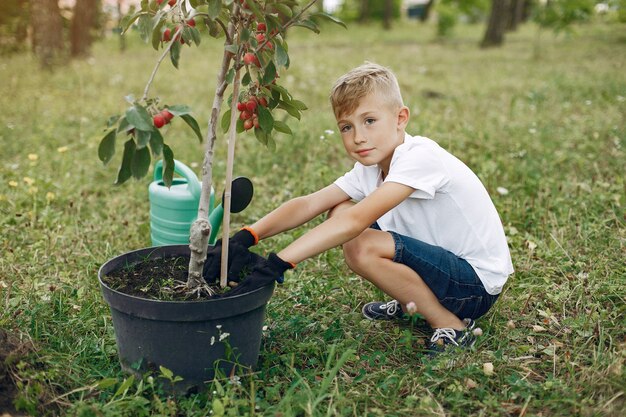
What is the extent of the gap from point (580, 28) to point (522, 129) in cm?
1391

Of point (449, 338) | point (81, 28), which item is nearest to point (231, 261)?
point (449, 338)

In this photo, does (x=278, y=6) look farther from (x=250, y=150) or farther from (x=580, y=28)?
(x=580, y=28)

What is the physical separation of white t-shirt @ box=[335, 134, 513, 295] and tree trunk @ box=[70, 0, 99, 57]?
9.00 m

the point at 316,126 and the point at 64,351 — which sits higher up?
the point at 316,126

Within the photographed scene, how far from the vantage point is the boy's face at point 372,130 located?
224cm

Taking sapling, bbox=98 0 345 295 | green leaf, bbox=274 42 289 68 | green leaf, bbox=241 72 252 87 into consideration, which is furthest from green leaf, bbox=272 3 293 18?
green leaf, bbox=241 72 252 87

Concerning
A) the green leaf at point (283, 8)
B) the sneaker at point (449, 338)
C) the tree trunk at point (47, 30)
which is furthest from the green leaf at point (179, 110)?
the tree trunk at point (47, 30)

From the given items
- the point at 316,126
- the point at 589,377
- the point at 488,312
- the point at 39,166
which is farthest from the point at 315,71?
the point at 589,377

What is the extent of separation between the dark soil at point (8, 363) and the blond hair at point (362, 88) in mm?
1374

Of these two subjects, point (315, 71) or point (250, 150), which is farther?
point (315, 71)

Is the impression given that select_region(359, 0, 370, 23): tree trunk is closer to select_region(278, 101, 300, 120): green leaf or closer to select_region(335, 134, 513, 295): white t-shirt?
select_region(335, 134, 513, 295): white t-shirt

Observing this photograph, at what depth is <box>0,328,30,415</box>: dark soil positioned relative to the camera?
1799 mm

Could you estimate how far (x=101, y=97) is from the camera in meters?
6.44

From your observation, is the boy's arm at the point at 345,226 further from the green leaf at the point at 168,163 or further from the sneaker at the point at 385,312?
the sneaker at the point at 385,312
